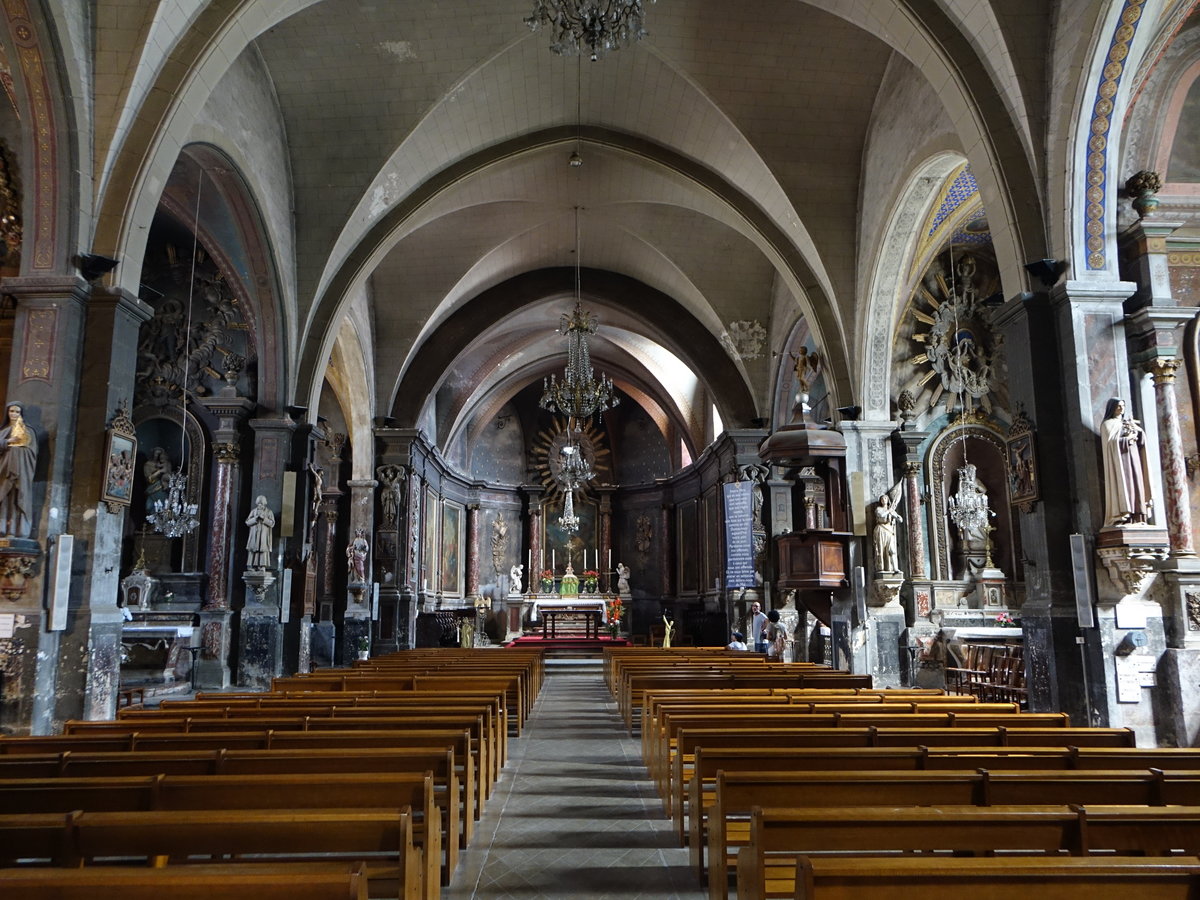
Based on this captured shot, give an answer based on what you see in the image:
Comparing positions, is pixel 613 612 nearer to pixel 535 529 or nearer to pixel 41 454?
pixel 535 529

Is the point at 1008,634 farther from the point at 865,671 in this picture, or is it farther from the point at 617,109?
the point at 617,109

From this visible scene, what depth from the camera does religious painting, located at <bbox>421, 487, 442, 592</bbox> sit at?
67.4 ft

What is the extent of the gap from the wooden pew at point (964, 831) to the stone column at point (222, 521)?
11.5m

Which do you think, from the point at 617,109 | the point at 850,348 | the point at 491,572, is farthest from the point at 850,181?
the point at 491,572

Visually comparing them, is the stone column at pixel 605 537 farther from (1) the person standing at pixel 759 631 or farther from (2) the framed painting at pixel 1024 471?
(2) the framed painting at pixel 1024 471

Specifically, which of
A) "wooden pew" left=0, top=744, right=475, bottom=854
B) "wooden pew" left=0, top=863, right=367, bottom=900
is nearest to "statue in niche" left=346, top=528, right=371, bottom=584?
"wooden pew" left=0, top=744, right=475, bottom=854

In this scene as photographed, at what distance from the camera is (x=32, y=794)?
275 cm

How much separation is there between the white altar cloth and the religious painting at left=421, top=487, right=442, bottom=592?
264 cm

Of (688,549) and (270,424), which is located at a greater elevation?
(270,424)

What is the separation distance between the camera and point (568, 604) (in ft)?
71.2

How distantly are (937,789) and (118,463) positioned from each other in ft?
23.1

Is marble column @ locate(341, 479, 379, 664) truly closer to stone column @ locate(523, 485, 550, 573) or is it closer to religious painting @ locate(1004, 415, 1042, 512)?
stone column @ locate(523, 485, 550, 573)

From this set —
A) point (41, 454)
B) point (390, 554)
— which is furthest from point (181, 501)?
point (41, 454)

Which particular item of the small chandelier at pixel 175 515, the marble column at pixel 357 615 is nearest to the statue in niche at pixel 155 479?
the small chandelier at pixel 175 515
